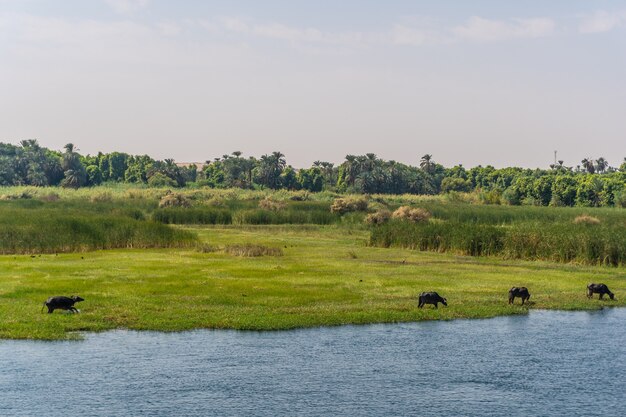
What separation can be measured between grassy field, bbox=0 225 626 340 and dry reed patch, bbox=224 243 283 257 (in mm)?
942

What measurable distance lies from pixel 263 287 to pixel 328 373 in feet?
51.5

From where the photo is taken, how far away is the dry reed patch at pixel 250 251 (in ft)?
185

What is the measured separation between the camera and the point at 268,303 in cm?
3469

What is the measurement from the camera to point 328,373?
24172 millimetres

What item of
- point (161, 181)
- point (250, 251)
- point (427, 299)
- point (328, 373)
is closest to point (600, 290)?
point (427, 299)

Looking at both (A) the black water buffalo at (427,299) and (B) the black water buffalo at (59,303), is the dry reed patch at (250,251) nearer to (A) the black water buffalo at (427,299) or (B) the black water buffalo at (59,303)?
(A) the black water buffalo at (427,299)

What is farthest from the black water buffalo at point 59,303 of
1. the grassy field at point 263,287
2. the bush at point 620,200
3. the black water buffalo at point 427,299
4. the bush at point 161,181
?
the bush at point 161,181

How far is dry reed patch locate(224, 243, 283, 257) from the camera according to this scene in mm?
56372

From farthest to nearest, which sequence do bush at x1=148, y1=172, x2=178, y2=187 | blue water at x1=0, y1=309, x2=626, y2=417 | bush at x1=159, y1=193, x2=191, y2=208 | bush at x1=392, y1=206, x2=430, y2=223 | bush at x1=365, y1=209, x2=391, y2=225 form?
bush at x1=148, y1=172, x2=178, y2=187
bush at x1=159, y1=193, x2=191, y2=208
bush at x1=365, y1=209, x2=391, y2=225
bush at x1=392, y1=206, x2=430, y2=223
blue water at x1=0, y1=309, x2=626, y2=417

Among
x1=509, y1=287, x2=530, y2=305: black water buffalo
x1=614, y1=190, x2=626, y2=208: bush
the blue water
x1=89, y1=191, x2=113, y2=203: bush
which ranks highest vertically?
x1=614, y1=190, x2=626, y2=208: bush

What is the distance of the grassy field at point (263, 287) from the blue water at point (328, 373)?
1727mm

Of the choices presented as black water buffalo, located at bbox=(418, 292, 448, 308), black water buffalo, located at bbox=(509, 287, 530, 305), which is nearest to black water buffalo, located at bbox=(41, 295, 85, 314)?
black water buffalo, located at bbox=(418, 292, 448, 308)

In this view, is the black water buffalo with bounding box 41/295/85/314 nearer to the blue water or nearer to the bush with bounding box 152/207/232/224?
the blue water

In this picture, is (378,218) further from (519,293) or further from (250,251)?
(519,293)
